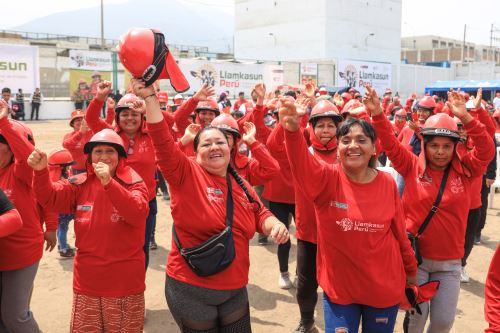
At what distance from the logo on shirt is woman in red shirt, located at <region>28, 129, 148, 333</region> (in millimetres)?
1384

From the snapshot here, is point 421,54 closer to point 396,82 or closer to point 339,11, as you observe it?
point 339,11

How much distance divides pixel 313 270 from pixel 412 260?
4.12 feet

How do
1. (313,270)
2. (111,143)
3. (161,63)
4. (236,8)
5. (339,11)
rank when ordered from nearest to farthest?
(161,63) → (111,143) → (313,270) → (339,11) → (236,8)

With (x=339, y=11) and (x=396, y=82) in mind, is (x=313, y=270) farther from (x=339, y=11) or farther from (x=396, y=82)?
(x=339, y=11)

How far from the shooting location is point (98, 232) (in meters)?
3.27

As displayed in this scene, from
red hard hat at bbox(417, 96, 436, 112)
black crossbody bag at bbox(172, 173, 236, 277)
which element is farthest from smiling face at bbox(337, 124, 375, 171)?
red hard hat at bbox(417, 96, 436, 112)

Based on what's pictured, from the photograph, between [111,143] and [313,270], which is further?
[313,270]

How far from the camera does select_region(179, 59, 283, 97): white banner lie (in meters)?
26.5

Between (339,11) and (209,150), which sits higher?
(339,11)

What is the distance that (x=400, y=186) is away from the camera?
6.63 meters

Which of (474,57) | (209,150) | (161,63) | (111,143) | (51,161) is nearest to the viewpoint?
(161,63)

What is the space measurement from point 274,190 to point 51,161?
8.12 ft

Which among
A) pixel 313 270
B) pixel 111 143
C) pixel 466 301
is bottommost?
pixel 466 301

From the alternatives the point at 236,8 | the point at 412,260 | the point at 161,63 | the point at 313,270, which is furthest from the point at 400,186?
the point at 236,8
